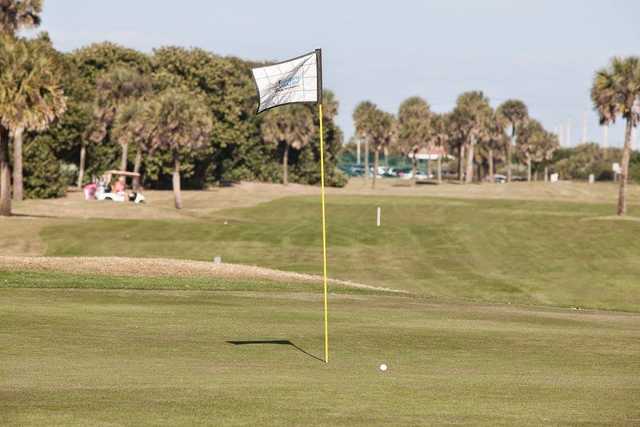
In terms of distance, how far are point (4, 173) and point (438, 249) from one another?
28.0 m

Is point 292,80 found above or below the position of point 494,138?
above

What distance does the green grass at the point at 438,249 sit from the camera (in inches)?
1927

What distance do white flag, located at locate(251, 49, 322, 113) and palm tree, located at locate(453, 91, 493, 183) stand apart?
527 feet

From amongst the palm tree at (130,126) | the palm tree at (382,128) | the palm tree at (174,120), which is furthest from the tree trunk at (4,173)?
the palm tree at (382,128)

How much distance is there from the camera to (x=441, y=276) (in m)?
52.2

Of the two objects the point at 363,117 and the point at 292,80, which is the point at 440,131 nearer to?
the point at 363,117

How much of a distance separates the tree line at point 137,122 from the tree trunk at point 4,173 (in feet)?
0.26

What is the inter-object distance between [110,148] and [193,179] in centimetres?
1367

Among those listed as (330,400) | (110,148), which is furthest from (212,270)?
(110,148)

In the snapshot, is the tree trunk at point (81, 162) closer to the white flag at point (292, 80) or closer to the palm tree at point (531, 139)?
the palm tree at point (531, 139)

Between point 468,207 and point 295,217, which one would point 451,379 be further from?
point 468,207

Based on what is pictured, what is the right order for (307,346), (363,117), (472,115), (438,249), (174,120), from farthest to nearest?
(472,115)
(363,117)
(174,120)
(438,249)
(307,346)

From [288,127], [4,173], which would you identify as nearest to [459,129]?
[288,127]

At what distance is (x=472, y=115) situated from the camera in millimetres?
177375
